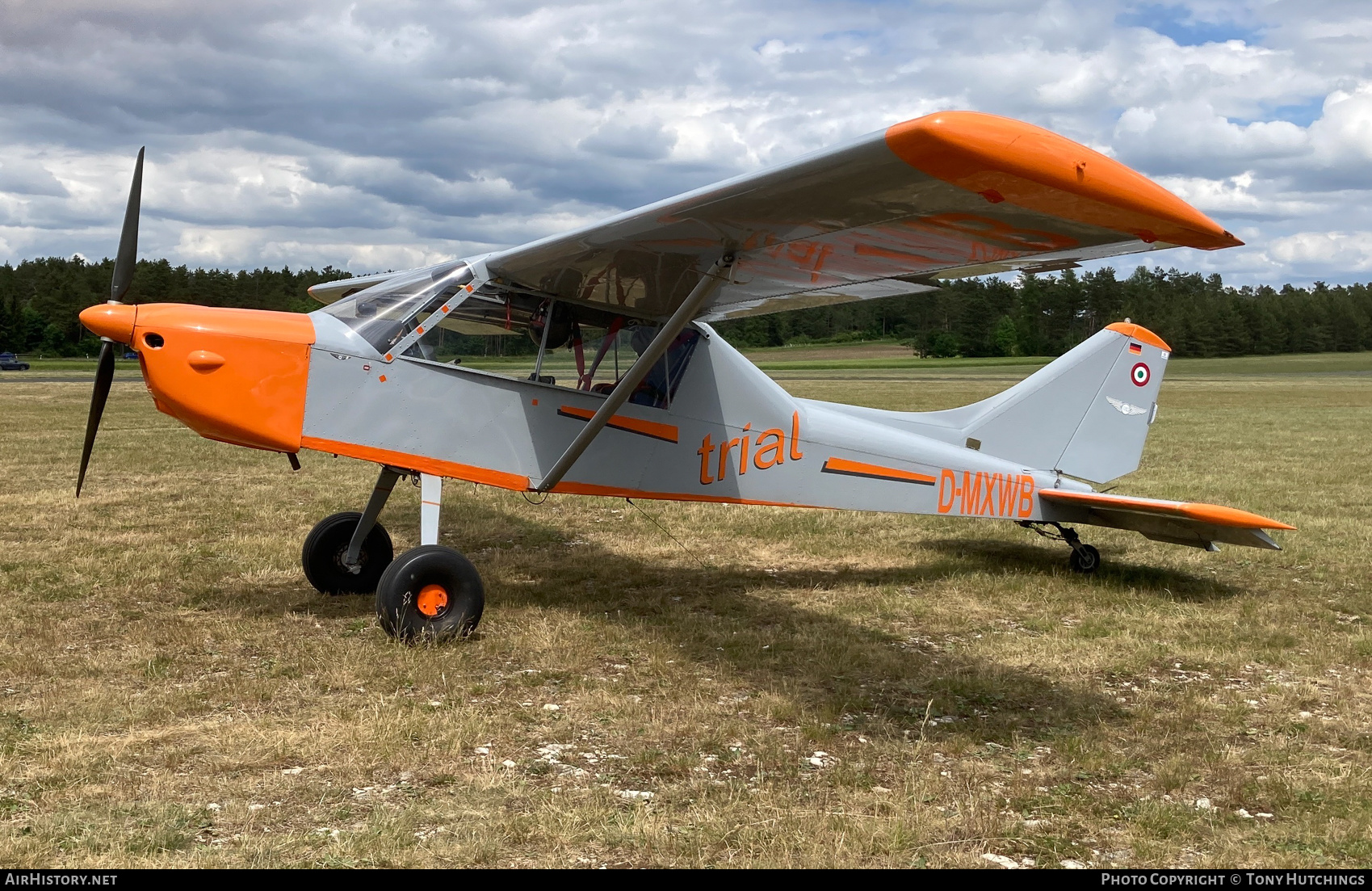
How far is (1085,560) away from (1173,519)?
1057 millimetres

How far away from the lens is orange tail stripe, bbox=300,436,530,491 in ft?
19.7

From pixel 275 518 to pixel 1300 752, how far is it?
9.12 m

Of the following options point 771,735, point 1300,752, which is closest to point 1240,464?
point 1300,752

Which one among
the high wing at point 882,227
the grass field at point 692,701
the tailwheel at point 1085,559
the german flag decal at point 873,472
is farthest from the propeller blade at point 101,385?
the tailwheel at point 1085,559

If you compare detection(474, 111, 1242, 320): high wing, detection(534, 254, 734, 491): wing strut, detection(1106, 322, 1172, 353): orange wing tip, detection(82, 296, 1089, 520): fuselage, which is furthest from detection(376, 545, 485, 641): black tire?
detection(1106, 322, 1172, 353): orange wing tip

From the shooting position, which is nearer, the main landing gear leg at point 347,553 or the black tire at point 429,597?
the black tire at point 429,597

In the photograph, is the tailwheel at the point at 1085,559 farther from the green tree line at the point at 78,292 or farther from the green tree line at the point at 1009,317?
the green tree line at the point at 1009,317

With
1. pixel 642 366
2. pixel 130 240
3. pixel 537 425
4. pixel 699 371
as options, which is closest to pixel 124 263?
pixel 130 240

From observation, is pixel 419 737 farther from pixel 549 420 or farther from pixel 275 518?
pixel 275 518

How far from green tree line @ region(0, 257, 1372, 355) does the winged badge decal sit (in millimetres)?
66286

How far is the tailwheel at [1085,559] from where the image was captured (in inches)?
328

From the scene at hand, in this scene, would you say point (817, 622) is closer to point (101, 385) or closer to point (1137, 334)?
point (1137, 334)

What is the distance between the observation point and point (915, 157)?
3.53 meters

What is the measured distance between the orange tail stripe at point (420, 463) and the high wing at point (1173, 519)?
14.8ft
